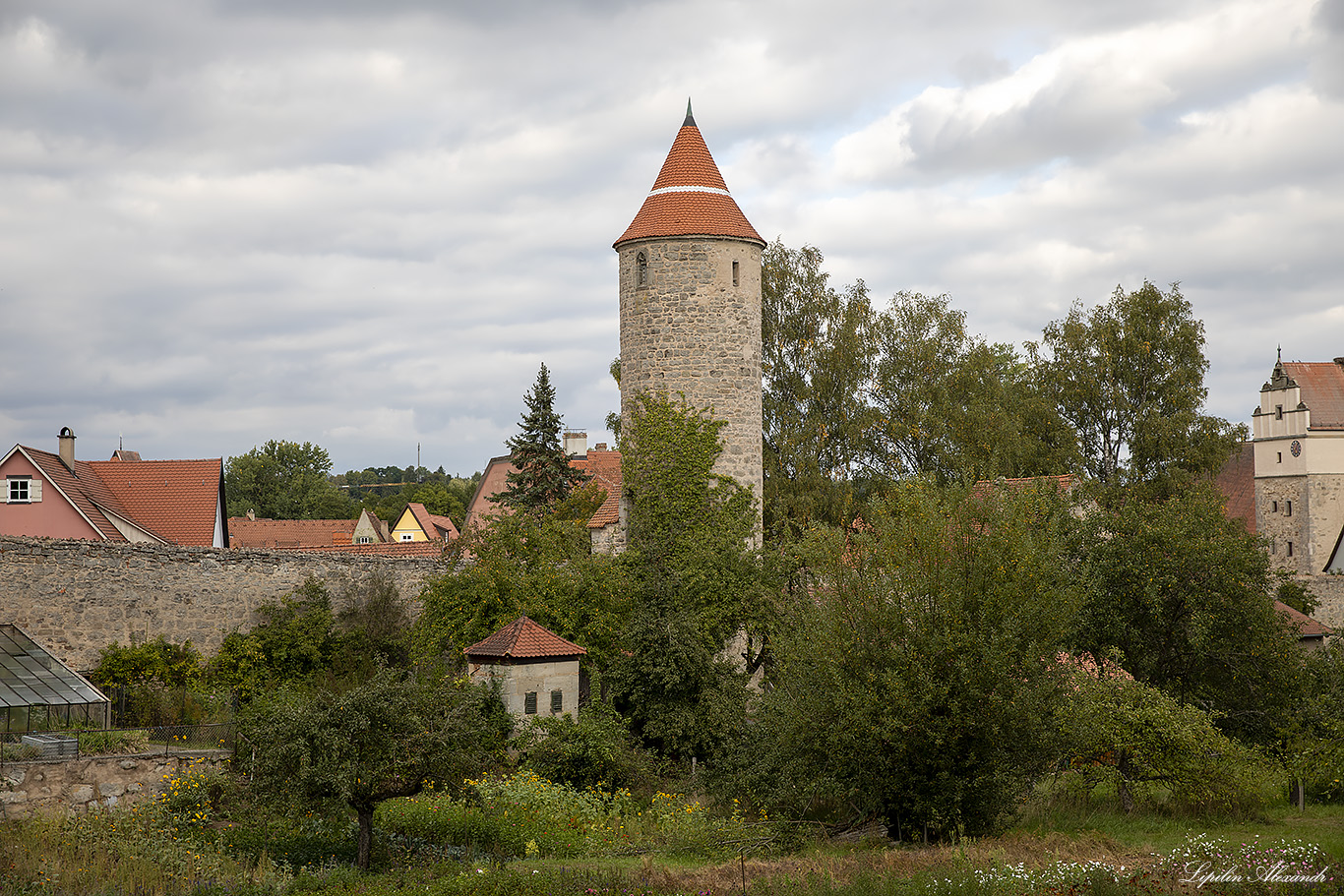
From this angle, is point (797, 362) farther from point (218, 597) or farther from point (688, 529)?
point (218, 597)

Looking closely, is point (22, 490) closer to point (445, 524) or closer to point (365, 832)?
point (365, 832)

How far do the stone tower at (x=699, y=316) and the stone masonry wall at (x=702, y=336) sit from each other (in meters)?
0.02

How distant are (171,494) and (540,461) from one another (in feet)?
34.4

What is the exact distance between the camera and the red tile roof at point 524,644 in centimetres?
1964

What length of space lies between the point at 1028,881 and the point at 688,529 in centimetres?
1269

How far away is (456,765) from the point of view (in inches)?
564

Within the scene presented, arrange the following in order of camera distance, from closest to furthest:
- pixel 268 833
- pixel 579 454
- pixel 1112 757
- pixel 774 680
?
pixel 268 833, pixel 1112 757, pixel 774 680, pixel 579 454

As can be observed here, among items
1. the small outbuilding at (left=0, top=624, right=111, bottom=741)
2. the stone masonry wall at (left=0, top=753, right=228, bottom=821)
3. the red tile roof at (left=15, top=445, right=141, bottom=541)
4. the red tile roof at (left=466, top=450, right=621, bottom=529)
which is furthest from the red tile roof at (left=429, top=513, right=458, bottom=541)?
the stone masonry wall at (left=0, top=753, right=228, bottom=821)

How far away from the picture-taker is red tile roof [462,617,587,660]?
19.6 metres

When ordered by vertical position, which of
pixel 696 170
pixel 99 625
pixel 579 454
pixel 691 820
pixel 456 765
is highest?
pixel 696 170

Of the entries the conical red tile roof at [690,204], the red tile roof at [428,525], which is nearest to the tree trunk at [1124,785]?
the conical red tile roof at [690,204]

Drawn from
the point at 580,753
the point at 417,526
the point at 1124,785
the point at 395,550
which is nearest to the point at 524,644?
the point at 580,753

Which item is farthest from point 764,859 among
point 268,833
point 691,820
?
point 268,833

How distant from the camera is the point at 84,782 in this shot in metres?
16.8
